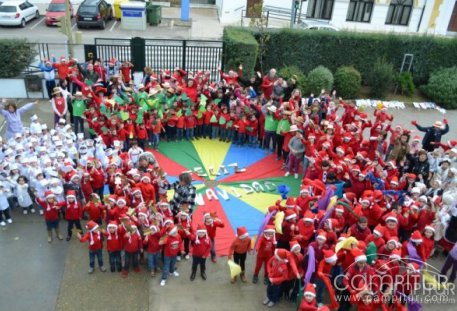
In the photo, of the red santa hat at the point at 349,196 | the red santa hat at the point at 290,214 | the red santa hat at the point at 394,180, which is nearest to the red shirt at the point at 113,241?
the red santa hat at the point at 290,214

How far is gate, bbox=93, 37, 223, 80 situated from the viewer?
17.3m

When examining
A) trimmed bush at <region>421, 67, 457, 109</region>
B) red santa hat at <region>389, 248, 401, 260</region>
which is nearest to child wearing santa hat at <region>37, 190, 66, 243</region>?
red santa hat at <region>389, 248, 401, 260</region>

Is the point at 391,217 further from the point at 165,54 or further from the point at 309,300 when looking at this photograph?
the point at 165,54

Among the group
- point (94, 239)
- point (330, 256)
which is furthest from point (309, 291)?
point (94, 239)

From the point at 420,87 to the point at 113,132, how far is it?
14347mm

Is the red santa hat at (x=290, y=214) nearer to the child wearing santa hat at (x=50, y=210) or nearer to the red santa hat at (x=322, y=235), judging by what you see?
the red santa hat at (x=322, y=235)

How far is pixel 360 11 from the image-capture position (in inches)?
1105

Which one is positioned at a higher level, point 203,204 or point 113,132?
point 113,132

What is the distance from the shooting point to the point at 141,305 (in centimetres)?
808

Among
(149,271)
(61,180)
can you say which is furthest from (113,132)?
(149,271)

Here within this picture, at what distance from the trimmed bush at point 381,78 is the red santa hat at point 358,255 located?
12.8 m

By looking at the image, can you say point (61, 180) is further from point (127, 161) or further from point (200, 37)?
point (200, 37)

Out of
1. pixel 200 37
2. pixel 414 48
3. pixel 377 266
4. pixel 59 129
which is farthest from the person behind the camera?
pixel 200 37

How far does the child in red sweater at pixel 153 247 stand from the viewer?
816cm
